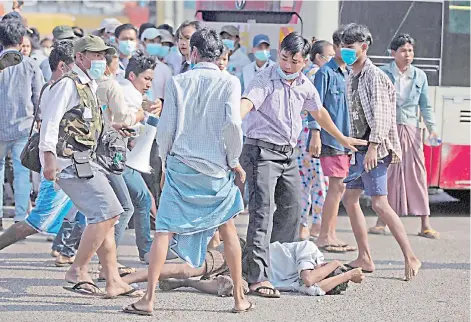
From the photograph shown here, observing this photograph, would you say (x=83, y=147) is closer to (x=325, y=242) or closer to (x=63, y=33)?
(x=325, y=242)

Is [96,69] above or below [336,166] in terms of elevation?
above

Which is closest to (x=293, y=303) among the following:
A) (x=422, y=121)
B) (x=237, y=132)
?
(x=237, y=132)

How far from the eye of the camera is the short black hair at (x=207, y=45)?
625 cm

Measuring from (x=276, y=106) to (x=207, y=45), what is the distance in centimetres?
91

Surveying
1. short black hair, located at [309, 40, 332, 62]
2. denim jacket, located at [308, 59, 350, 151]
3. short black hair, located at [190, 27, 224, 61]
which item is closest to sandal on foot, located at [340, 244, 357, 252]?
denim jacket, located at [308, 59, 350, 151]

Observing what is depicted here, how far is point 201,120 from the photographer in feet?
20.3

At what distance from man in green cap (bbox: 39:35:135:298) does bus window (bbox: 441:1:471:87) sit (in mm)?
5350

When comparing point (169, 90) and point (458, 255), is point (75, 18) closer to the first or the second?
point (458, 255)

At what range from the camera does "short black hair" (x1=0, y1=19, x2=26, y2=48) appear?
8.55 meters

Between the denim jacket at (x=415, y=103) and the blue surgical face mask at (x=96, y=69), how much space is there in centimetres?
370

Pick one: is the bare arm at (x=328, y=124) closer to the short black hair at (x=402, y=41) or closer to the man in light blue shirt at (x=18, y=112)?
the short black hair at (x=402, y=41)

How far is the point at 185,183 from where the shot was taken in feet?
20.4

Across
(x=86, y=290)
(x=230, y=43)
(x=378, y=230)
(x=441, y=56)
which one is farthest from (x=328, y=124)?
(x=441, y=56)

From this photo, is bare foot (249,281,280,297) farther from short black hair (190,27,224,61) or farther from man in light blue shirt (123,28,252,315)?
short black hair (190,27,224,61)
